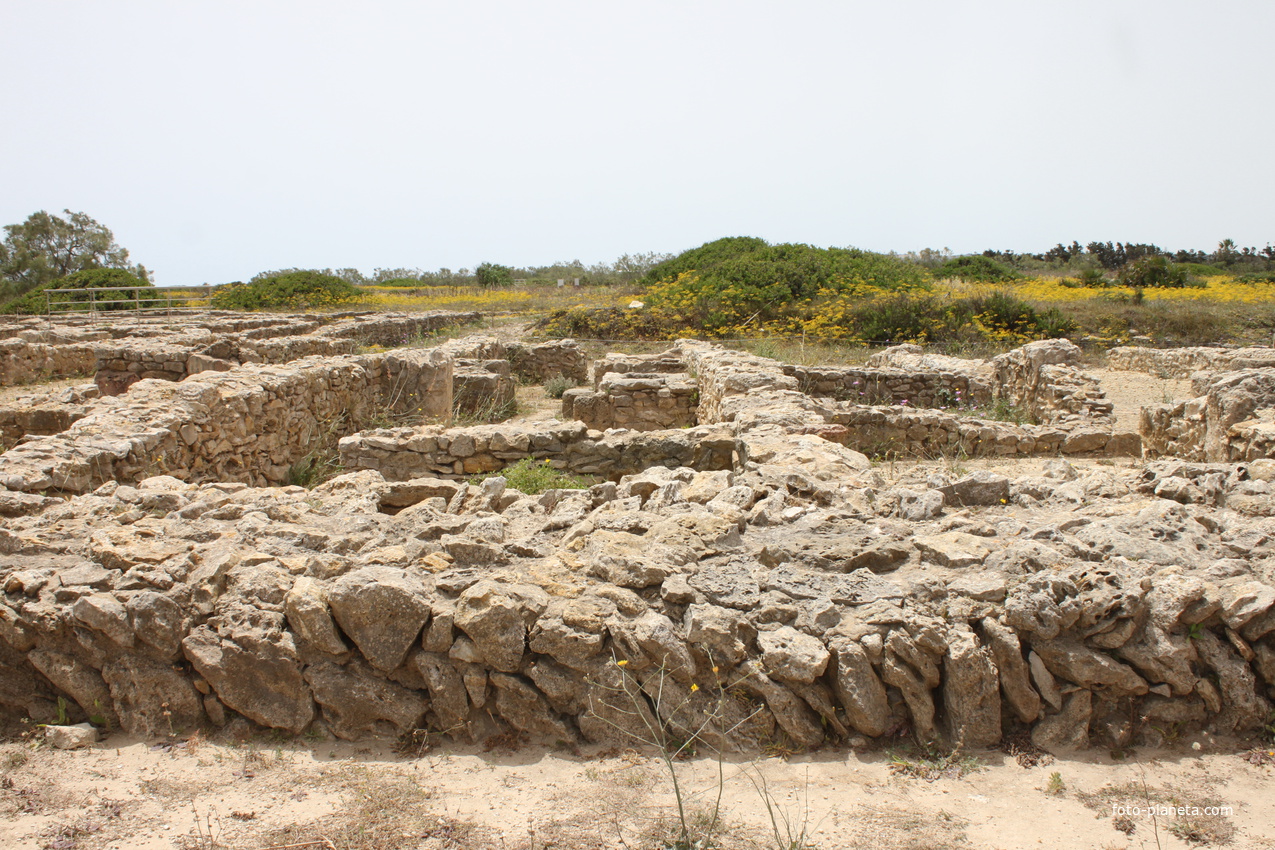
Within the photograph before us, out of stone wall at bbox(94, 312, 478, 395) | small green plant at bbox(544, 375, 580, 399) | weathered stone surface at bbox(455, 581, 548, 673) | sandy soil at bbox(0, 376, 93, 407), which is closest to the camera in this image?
weathered stone surface at bbox(455, 581, 548, 673)

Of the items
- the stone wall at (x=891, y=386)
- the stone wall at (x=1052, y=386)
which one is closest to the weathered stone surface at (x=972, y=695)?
the stone wall at (x=1052, y=386)

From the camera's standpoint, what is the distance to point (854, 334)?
19.4 meters

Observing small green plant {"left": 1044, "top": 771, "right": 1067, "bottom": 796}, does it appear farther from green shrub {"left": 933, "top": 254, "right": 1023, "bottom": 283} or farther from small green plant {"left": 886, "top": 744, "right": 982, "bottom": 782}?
green shrub {"left": 933, "top": 254, "right": 1023, "bottom": 283}

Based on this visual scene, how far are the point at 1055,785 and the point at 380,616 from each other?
258cm

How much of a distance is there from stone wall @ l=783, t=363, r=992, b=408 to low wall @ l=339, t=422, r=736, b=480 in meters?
5.48

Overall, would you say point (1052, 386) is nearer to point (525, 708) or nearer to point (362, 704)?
point (525, 708)

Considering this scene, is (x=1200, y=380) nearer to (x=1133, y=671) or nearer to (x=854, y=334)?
(x=1133, y=671)

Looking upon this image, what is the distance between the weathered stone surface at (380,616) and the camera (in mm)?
2977

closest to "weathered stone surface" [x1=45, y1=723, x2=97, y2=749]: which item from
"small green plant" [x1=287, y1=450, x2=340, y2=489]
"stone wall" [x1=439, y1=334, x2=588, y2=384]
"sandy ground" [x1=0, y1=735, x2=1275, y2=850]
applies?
"sandy ground" [x1=0, y1=735, x2=1275, y2=850]

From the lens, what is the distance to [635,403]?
10.6 meters

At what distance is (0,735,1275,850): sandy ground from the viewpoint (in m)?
2.40

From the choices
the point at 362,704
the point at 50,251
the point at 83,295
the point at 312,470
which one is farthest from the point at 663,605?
the point at 50,251

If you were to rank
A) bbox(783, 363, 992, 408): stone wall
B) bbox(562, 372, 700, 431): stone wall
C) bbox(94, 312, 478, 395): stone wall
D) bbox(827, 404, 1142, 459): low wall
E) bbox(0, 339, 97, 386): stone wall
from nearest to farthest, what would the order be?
bbox(827, 404, 1142, 459): low wall
bbox(94, 312, 478, 395): stone wall
bbox(562, 372, 700, 431): stone wall
bbox(783, 363, 992, 408): stone wall
bbox(0, 339, 97, 386): stone wall

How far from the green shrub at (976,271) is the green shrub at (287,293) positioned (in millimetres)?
25263
